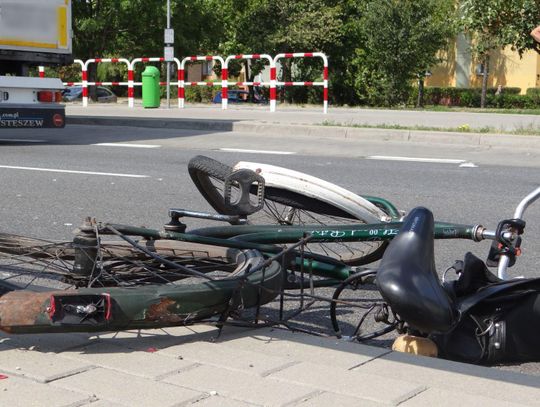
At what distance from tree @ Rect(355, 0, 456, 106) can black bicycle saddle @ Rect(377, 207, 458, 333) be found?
31180 mm

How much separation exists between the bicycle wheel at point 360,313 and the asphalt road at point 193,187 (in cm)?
61

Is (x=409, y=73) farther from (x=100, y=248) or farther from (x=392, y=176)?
(x=100, y=248)

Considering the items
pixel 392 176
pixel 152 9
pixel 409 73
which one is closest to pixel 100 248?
pixel 392 176

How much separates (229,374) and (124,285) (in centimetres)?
82

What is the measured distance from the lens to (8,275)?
161 inches

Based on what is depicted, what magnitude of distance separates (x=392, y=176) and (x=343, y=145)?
3.84m

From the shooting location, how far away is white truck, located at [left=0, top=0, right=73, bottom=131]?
40.0 ft

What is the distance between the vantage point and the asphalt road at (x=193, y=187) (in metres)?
6.71

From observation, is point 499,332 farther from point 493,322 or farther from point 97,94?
point 97,94

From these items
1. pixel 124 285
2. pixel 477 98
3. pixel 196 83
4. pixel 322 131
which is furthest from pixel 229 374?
pixel 477 98

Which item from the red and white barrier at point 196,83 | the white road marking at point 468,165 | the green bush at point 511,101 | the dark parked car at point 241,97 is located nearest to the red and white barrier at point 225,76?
the red and white barrier at point 196,83

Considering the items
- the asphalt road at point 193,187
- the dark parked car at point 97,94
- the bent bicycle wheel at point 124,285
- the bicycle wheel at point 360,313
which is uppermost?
the bent bicycle wheel at point 124,285

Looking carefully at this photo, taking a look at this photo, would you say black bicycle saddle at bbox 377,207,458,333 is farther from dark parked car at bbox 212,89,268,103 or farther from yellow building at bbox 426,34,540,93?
yellow building at bbox 426,34,540,93

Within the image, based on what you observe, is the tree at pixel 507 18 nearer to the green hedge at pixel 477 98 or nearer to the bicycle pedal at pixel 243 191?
the green hedge at pixel 477 98
